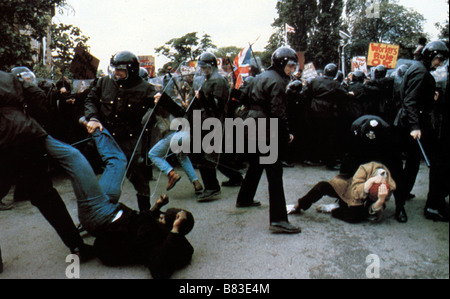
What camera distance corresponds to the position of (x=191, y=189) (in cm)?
576

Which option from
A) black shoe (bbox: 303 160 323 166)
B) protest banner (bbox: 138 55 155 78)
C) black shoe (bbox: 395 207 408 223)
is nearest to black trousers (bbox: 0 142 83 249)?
black shoe (bbox: 395 207 408 223)

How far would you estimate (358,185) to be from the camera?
13.0 ft

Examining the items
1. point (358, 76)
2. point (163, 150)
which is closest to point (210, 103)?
point (163, 150)

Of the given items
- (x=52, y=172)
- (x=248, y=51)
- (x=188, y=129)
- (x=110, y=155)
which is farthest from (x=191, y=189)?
(x=248, y=51)

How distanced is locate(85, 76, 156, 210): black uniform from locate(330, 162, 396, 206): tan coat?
2179 mm

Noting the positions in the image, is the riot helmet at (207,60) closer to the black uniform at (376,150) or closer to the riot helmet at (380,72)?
the black uniform at (376,150)

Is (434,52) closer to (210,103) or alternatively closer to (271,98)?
(271,98)

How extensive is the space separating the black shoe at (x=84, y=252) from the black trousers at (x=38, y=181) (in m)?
0.04

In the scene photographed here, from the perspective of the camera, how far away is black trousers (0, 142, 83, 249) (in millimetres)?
3111

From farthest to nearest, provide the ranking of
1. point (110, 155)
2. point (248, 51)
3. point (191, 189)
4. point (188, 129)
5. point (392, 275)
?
point (248, 51), point (191, 189), point (188, 129), point (110, 155), point (392, 275)

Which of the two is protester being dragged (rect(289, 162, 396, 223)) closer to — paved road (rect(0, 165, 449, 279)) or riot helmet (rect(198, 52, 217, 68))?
paved road (rect(0, 165, 449, 279))

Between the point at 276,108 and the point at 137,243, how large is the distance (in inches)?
73.0

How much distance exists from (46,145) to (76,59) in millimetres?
3806
